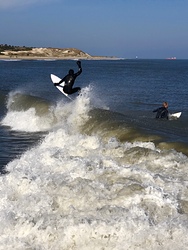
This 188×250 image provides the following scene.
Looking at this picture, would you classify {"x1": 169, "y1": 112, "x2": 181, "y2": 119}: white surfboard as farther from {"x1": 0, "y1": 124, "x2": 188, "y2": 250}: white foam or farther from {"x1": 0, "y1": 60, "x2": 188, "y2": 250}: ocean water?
{"x1": 0, "y1": 124, "x2": 188, "y2": 250}: white foam

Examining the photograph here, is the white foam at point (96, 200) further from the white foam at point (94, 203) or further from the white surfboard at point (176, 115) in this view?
the white surfboard at point (176, 115)

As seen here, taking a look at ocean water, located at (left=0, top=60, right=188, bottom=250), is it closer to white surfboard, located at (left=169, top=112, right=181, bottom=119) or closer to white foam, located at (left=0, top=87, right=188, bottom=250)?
white foam, located at (left=0, top=87, right=188, bottom=250)

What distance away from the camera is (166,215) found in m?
7.99

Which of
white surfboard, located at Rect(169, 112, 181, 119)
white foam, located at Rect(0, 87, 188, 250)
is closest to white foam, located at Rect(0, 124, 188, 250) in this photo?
white foam, located at Rect(0, 87, 188, 250)

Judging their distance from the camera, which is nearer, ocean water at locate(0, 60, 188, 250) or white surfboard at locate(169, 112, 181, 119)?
ocean water at locate(0, 60, 188, 250)

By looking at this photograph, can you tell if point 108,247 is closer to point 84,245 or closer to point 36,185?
point 84,245

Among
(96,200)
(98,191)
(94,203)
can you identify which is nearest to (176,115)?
(98,191)

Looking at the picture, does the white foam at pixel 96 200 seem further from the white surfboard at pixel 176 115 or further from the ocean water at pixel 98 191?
the white surfboard at pixel 176 115

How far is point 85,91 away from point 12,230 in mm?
14702

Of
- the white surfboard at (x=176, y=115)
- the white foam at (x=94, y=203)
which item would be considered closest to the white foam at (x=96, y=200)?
the white foam at (x=94, y=203)

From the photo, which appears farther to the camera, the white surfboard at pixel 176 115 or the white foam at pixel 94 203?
the white surfboard at pixel 176 115

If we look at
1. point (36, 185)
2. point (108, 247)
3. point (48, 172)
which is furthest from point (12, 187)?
point (108, 247)

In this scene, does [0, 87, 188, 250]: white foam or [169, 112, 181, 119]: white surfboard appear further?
[169, 112, 181, 119]: white surfboard

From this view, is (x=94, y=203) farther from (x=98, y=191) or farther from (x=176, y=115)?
(x=176, y=115)
